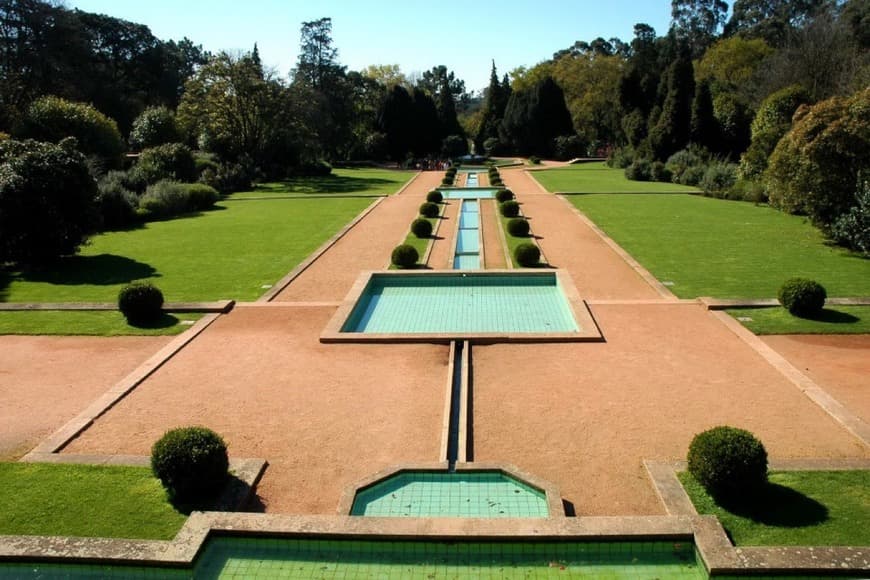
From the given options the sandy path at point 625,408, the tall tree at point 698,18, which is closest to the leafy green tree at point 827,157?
the sandy path at point 625,408

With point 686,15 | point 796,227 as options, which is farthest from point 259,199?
point 686,15

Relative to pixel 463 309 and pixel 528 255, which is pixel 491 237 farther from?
pixel 463 309

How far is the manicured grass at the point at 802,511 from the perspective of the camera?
6.47 metres

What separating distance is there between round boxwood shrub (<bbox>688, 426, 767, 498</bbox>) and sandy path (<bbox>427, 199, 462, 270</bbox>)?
38.4 feet

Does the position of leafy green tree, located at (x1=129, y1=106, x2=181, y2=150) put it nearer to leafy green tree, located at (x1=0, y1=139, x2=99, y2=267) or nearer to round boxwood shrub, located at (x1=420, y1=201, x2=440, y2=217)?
leafy green tree, located at (x1=0, y1=139, x2=99, y2=267)

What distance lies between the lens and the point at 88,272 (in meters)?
18.6

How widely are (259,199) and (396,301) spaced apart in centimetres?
2309

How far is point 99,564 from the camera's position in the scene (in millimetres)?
6059

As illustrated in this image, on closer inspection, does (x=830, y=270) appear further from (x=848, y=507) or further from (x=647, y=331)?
(x=848, y=507)

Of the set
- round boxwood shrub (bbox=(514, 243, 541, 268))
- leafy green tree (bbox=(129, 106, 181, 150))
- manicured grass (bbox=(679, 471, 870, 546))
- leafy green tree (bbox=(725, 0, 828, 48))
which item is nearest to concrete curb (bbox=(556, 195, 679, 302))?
round boxwood shrub (bbox=(514, 243, 541, 268))

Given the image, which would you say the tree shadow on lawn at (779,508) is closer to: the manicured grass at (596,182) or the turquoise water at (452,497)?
the turquoise water at (452,497)

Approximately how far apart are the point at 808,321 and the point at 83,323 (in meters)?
15.4

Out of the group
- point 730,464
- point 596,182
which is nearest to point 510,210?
point 596,182

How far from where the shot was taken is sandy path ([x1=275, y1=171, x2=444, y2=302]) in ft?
52.7
